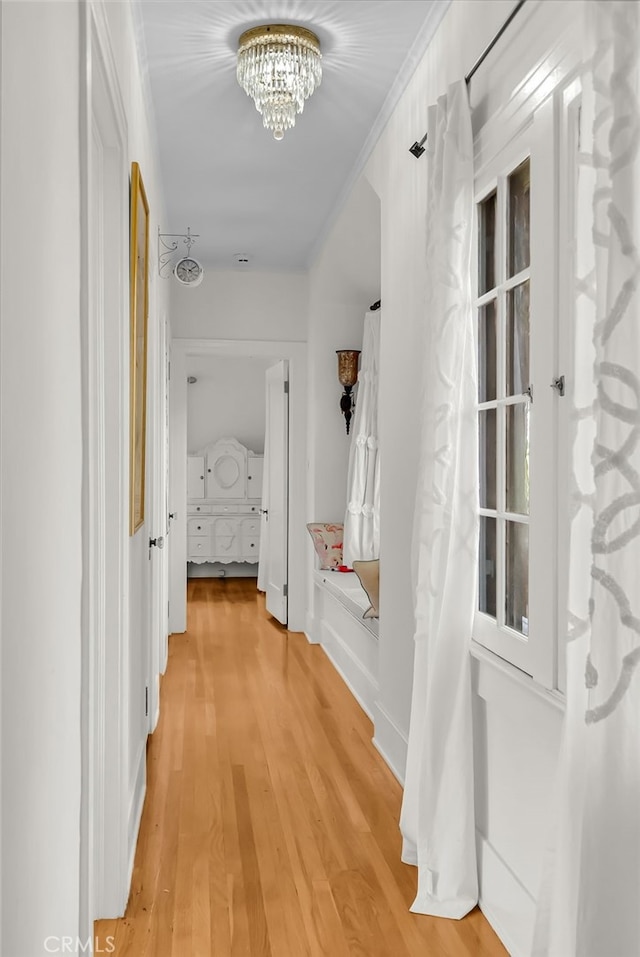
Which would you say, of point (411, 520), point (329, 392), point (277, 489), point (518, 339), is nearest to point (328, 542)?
point (329, 392)

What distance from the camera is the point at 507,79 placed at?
2.12 metres

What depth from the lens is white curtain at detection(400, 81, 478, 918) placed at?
2250 millimetres

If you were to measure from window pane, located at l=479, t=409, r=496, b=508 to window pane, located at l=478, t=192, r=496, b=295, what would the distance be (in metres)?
0.39

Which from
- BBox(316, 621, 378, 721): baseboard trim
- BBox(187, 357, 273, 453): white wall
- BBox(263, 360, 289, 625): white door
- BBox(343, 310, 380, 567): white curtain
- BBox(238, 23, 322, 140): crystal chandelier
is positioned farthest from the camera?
BBox(187, 357, 273, 453): white wall

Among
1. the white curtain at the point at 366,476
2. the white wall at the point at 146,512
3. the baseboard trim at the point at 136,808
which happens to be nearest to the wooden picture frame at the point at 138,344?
the white wall at the point at 146,512

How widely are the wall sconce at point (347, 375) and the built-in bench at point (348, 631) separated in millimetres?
1176

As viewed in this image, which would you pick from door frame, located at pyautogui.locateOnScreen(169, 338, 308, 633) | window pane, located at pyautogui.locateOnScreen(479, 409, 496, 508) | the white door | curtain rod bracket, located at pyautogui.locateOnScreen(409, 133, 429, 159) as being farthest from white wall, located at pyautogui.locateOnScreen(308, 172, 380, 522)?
window pane, located at pyautogui.locateOnScreen(479, 409, 496, 508)

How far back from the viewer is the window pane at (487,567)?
2354 mm

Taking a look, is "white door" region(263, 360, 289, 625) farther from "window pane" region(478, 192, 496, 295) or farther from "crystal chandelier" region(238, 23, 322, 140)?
"window pane" region(478, 192, 496, 295)

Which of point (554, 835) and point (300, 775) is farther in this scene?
point (300, 775)

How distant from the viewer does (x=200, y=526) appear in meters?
8.74

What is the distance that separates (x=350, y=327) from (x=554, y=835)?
4.61 metres

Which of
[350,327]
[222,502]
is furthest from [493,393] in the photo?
[222,502]

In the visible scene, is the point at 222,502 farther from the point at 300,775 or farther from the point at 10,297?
the point at 10,297
